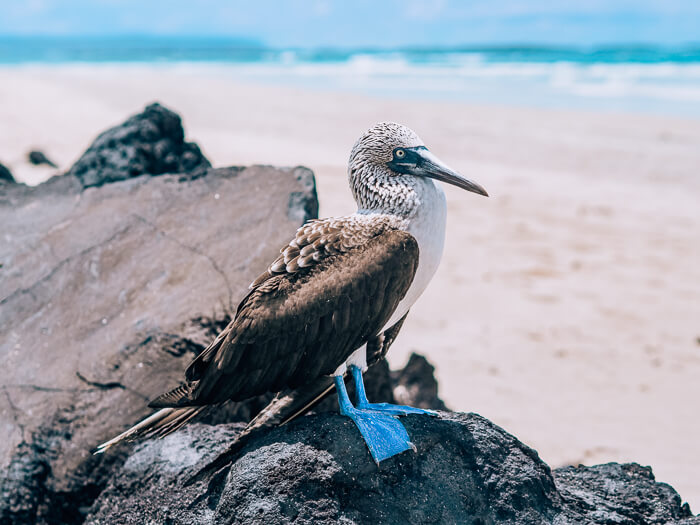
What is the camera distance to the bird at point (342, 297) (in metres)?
2.48

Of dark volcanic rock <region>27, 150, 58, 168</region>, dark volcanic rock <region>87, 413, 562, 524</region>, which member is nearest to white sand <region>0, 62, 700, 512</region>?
dark volcanic rock <region>27, 150, 58, 168</region>

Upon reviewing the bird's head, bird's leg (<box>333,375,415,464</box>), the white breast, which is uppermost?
the bird's head

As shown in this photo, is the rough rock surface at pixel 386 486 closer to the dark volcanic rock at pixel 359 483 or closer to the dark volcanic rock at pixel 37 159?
the dark volcanic rock at pixel 359 483

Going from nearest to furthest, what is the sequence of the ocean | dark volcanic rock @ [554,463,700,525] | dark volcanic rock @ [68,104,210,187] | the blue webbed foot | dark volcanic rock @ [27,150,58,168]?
dark volcanic rock @ [554,463,700,525] < the blue webbed foot < dark volcanic rock @ [68,104,210,187] < dark volcanic rock @ [27,150,58,168] < the ocean

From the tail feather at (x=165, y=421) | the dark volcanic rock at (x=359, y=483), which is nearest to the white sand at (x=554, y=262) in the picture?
the dark volcanic rock at (x=359, y=483)

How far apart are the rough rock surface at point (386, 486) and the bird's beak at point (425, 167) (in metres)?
0.92

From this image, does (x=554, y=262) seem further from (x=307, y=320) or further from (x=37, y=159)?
(x=37, y=159)

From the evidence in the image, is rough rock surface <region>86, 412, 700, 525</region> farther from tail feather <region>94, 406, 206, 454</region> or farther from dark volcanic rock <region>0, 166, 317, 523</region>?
dark volcanic rock <region>0, 166, 317, 523</region>

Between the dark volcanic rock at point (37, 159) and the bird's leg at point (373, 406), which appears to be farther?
the dark volcanic rock at point (37, 159)

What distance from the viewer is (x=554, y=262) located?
8.04 metres

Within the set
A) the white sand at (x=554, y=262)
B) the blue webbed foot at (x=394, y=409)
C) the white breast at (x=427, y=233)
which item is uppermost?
the white breast at (x=427, y=233)

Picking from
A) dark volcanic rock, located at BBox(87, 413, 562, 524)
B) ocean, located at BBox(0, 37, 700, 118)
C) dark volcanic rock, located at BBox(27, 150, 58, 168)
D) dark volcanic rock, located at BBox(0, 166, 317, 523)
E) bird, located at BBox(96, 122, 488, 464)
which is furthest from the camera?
ocean, located at BBox(0, 37, 700, 118)

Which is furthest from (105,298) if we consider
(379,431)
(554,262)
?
(554,262)

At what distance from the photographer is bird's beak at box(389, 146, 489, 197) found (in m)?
2.64
